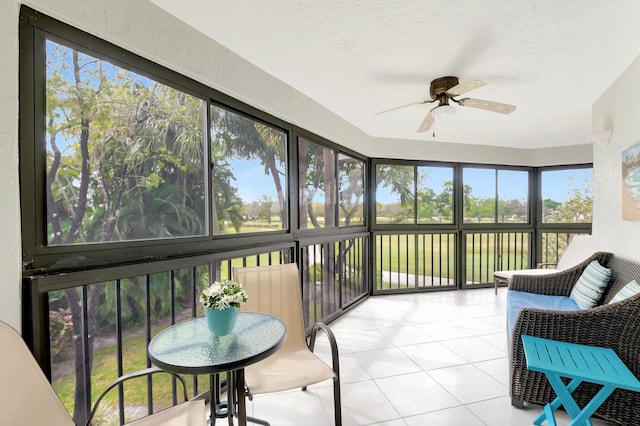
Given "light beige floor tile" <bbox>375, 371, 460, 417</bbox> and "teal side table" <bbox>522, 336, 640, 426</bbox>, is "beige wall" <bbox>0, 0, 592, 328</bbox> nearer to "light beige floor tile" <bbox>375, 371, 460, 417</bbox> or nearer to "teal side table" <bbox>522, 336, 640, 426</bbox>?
"light beige floor tile" <bbox>375, 371, 460, 417</bbox>

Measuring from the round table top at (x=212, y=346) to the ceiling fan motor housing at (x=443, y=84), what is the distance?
7.60 feet

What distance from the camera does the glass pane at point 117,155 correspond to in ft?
4.47

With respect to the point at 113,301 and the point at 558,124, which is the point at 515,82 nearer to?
the point at 558,124

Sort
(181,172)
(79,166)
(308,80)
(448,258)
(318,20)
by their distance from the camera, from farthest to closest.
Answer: (448,258) < (308,80) < (181,172) < (318,20) < (79,166)

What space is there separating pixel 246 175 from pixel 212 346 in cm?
149

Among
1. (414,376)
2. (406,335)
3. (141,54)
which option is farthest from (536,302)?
(141,54)

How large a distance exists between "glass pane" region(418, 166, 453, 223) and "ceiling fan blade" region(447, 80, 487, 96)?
269 cm

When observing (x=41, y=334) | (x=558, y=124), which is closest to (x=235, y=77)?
(x=41, y=334)

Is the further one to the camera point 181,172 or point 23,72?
point 181,172

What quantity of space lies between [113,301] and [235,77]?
1.69 m

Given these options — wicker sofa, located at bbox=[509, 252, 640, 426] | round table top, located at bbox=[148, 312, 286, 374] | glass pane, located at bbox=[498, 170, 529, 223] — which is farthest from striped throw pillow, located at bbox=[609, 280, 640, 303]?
glass pane, located at bbox=[498, 170, 529, 223]

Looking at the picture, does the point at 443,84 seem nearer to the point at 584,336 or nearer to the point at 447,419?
the point at 584,336

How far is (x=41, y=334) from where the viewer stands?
126 centimetres

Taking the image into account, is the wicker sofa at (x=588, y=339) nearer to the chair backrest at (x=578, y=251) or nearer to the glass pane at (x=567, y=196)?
the chair backrest at (x=578, y=251)
